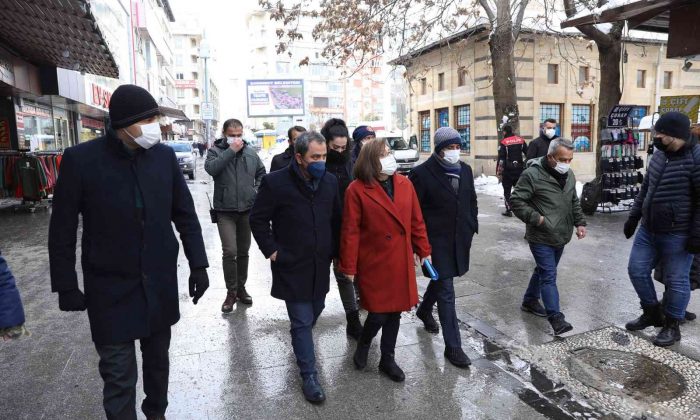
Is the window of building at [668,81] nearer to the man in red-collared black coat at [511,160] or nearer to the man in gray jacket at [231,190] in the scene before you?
the man in red-collared black coat at [511,160]

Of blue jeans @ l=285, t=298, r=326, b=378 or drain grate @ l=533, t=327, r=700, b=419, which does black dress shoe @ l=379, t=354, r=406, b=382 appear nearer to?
blue jeans @ l=285, t=298, r=326, b=378

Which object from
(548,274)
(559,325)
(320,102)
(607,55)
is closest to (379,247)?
(548,274)

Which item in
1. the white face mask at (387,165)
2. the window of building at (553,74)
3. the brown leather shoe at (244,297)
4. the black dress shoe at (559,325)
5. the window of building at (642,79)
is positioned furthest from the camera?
the window of building at (642,79)

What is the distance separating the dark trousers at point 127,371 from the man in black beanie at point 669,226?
12.8 ft

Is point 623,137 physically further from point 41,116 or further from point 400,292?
point 41,116

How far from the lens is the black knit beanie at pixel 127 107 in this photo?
Result: 2605mm

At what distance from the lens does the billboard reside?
35625 mm

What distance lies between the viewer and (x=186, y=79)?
79500 mm

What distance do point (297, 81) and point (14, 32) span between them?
25.6 m

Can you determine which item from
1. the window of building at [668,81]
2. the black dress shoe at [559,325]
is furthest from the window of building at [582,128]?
the black dress shoe at [559,325]

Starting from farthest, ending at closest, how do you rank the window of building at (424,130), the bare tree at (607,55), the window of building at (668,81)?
1. the window of building at (424,130)
2. the window of building at (668,81)
3. the bare tree at (607,55)

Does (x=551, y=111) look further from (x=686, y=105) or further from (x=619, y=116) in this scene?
(x=686, y=105)

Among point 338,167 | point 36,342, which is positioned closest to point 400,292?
point 338,167

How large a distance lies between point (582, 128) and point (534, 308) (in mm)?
18303
